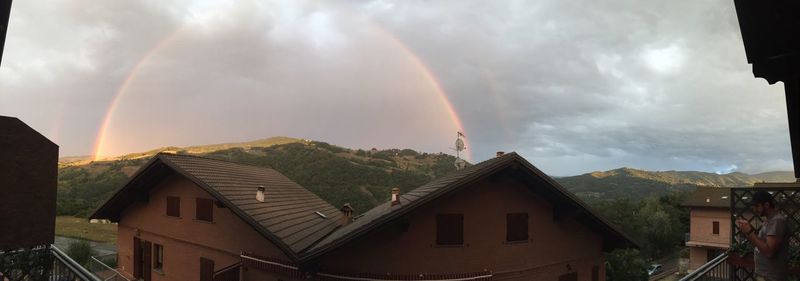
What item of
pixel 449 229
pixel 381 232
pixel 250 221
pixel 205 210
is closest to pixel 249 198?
pixel 205 210

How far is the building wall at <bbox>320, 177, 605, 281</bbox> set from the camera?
44.5ft

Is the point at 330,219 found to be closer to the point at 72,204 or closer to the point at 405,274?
the point at 405,274

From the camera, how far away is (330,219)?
21.2m

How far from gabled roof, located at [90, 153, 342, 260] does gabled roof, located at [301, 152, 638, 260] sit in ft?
4.80

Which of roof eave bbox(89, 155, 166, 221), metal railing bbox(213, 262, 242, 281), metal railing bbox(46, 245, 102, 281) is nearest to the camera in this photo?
metal railing bbox(46, 245, 102, 281)

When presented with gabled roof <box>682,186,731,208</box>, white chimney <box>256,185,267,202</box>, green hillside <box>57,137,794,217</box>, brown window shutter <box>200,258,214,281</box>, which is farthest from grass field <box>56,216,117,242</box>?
gabled roof <box>682,186,731,208</box>

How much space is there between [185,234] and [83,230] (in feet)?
121

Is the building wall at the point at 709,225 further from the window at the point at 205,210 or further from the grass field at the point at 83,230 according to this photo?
the grass field at the point at 83,230

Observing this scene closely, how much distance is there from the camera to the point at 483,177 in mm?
13891

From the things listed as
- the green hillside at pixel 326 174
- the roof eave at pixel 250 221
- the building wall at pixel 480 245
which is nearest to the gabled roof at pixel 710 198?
the green hillside at pixel 326 174

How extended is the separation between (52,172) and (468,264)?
11466 millimetres

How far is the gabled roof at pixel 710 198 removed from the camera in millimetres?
42875

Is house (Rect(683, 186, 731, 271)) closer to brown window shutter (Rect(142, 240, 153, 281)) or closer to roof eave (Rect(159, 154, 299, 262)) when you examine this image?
roof eave (Rect(159, 154, 299, 262))

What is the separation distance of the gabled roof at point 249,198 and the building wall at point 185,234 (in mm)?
684
